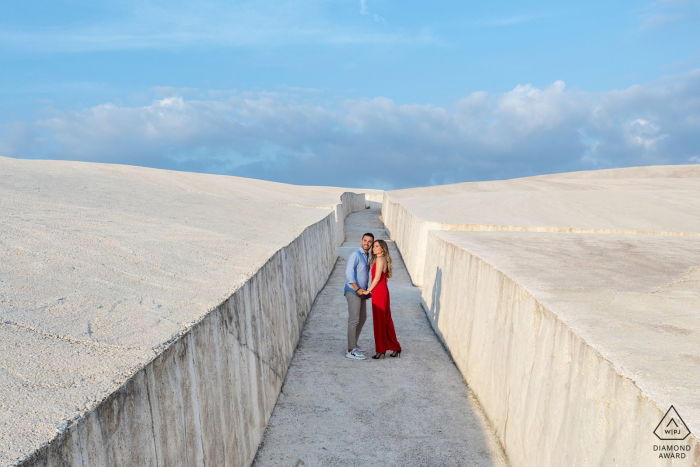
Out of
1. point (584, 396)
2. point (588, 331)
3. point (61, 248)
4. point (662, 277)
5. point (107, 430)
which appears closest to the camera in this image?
point (107, 430)

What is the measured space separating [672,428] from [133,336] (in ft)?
9.49

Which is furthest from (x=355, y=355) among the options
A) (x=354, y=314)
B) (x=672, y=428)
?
(x=672, y=428)

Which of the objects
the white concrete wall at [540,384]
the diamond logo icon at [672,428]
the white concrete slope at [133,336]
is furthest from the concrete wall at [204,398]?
the diamond logo icon at [672,428]

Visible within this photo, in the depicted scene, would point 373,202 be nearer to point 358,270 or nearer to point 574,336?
point 358,270

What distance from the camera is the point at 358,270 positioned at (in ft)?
23.9

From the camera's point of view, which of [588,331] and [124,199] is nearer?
[588,331]

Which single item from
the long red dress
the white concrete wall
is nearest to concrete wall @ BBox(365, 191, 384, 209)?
the long red dress

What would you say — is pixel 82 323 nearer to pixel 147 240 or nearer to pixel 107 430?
pixel 107 430

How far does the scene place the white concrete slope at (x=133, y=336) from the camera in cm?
237

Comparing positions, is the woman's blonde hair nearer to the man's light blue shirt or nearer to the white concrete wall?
the man's light blue shirt

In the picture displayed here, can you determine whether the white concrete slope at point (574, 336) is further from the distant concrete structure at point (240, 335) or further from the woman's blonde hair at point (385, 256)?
the woman's blonde hair at point (385, 256)

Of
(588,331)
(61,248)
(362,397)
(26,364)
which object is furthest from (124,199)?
(588,331)

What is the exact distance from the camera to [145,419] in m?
2.74

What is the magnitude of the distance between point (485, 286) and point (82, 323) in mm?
4365
